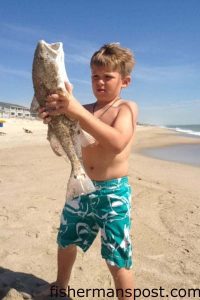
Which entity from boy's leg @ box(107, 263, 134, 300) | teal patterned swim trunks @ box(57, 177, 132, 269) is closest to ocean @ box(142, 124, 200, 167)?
teal patterned swim trunks @ box(57, 177, 132, 269)

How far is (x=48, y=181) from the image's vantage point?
27.0ft

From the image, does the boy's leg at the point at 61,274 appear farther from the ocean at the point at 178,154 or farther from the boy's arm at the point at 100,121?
the ocean at the point at 178,154

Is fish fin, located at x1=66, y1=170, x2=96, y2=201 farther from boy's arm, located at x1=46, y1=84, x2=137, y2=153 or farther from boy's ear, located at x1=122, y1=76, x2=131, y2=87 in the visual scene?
boy's ear, located at x1=122, y1=76, x2=131, y2=87

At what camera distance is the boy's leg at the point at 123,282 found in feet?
10.2

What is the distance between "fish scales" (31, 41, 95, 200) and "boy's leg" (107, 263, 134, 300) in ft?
2.39

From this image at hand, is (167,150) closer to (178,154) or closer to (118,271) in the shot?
(178,154)

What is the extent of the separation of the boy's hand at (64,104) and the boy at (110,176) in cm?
35

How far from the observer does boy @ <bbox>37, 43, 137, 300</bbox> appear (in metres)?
3.08

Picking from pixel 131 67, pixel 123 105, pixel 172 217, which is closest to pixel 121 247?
pixel 123 105

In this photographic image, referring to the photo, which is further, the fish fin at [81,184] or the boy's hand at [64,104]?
the fish fin at [81,184]

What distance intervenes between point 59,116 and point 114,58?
28.6 inches

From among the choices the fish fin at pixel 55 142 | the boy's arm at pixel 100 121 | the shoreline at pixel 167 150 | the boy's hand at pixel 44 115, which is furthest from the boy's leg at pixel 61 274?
the shoreline at pixel 167 150

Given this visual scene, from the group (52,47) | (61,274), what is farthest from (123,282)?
(52,47)

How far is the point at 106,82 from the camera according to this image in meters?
3.14
